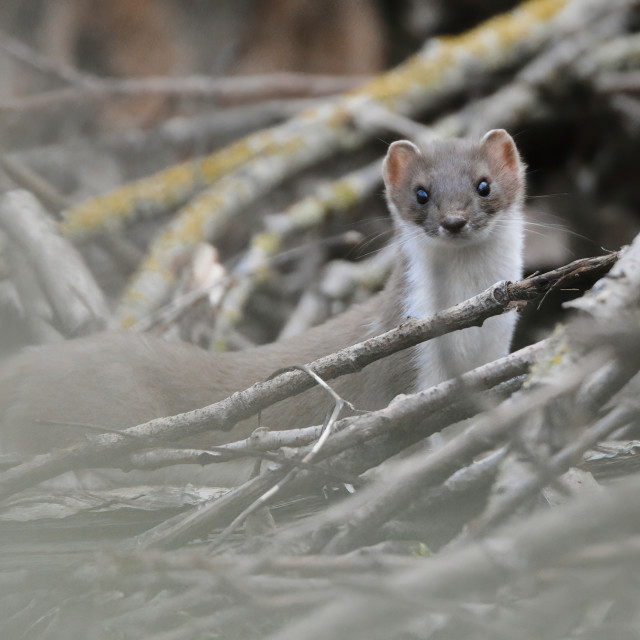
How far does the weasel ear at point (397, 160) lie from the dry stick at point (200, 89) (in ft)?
8.63

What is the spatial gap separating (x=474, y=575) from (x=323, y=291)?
12.9 feet

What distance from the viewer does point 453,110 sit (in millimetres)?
6609

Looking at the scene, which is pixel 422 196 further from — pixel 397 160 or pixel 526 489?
pixel 526 489

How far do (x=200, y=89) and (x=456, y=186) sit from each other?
11.1 feet

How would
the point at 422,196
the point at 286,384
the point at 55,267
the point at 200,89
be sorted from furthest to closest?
the point at 200,89, the point at 55,267, the point at 422,196, the point at 286,384

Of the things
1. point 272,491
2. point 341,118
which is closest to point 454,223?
point 272,491

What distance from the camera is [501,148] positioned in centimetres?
426

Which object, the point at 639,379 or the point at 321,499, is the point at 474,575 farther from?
the point at 639,379

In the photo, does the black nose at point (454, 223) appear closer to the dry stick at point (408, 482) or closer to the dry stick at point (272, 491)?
the dry stick at point (272, 491)

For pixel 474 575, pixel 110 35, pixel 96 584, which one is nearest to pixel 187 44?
pixel 110 35

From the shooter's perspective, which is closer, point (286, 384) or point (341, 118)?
point (286, 384)

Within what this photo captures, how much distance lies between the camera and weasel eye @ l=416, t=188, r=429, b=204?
4.11 metres

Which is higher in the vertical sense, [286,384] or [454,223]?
[454,223]

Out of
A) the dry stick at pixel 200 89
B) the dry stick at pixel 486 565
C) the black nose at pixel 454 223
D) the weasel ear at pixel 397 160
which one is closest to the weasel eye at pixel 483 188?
the black nose at pixel 454 223
